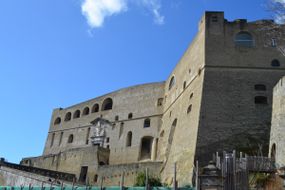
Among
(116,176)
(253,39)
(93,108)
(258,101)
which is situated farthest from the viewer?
(93,108)

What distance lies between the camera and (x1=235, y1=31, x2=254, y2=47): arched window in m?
22.1

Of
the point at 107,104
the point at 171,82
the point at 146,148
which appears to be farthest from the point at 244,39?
the point at 107,104

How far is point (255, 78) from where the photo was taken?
21156mm

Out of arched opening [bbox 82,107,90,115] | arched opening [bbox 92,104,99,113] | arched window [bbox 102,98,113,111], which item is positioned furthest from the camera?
arched opening [bbox 82,107,90,115]

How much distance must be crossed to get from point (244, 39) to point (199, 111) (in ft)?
17.8

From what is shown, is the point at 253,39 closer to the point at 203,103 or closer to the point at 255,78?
the point at 255,78

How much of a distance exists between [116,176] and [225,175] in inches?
595

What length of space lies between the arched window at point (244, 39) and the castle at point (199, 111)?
0.19ft

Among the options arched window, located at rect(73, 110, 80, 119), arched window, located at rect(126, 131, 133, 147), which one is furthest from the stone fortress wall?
arched window, located at rect(73, 110, 80, 119)

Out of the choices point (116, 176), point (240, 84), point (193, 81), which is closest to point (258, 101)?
point (240, 84)

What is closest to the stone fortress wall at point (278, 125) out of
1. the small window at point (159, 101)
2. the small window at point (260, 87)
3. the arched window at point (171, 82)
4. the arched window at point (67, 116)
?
the small window at point (260, 87)

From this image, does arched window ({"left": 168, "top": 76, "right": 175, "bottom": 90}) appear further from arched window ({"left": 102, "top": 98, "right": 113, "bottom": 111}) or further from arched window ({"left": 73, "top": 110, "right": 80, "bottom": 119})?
arched window ({"left": 73, "top": 110, "right": 80, "bottom": 119})

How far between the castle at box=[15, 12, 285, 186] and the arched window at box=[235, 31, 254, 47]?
0.06 m

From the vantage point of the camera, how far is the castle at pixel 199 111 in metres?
19.4
